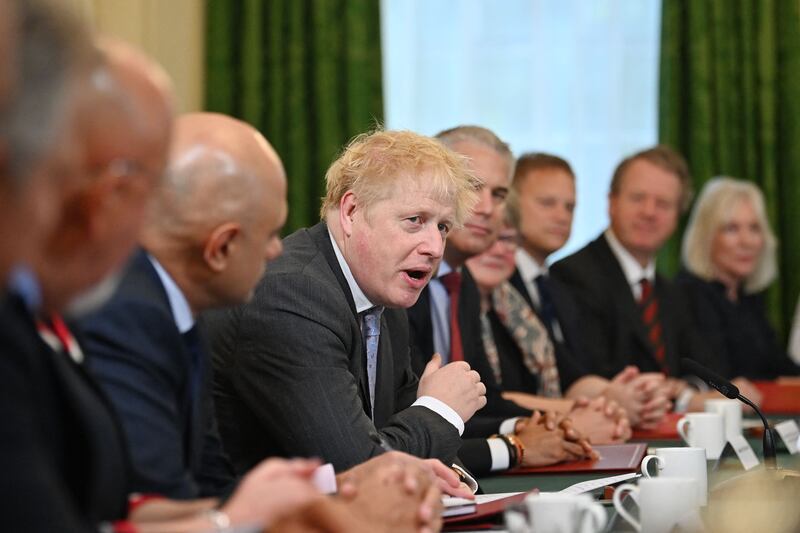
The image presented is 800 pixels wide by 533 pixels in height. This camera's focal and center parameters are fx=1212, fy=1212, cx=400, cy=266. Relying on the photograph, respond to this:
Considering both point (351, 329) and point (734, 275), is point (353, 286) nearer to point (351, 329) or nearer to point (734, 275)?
point (351, 329)

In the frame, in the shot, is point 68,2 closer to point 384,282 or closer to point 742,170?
point 384,282

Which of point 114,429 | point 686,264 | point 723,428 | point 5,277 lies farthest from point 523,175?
point 5,277

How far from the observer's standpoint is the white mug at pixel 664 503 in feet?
5.93

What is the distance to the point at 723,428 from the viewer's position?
121 inches

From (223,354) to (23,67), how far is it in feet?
4.87

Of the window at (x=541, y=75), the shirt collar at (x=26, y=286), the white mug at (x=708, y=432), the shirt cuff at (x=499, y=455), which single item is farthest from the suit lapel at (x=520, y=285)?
the shirt collar at (x=26, y=286)

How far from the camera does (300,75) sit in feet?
20.2

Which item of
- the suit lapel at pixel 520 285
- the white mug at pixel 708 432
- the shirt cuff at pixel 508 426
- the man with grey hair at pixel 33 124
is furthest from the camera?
the suit lapel at pixel 520 285

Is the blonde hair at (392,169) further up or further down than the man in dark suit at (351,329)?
further up

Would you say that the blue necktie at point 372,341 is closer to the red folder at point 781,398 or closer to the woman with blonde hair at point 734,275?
the red folder at point 781,398

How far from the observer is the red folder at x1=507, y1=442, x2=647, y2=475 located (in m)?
2.76

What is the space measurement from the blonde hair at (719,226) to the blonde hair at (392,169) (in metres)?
3.56

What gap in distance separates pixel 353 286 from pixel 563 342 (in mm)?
2234

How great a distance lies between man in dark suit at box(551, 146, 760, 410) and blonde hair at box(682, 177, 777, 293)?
1.20 feet
